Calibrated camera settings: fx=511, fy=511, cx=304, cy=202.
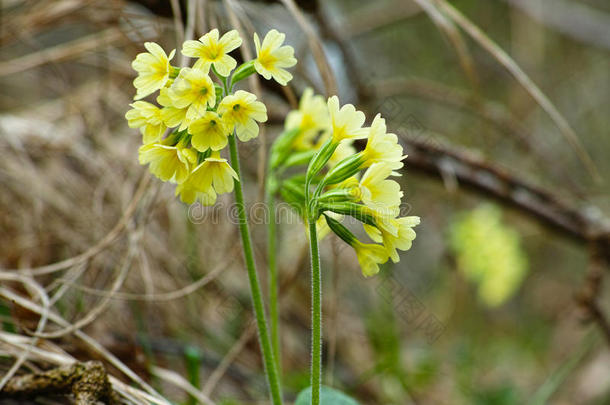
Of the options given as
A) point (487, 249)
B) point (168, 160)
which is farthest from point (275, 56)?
point (487, 249)

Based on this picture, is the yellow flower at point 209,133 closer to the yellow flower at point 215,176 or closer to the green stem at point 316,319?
the yellow flower at point 215,176

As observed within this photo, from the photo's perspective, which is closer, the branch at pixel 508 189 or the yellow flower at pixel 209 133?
the yellow flower at pixel 209 133

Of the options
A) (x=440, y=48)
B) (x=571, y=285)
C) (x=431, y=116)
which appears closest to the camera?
(x=571, y=285)

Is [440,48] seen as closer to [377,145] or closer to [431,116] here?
[431,116]

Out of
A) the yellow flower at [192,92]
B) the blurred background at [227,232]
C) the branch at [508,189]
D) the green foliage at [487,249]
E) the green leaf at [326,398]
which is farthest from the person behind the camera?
the green foliage at [487,249]

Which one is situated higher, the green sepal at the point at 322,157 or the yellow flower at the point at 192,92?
the yellow flower at the point at 192,92

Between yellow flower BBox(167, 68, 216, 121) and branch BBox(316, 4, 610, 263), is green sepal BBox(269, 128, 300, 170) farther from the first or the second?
branch BBox(316, 4, 610, 263)

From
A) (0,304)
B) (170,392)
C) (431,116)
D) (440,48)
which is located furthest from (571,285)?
(0,304)

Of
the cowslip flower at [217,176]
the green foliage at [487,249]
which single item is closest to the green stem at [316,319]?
the cowslip flower at [217,176]

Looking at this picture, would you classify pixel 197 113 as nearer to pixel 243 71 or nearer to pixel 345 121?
pixel 243 71
